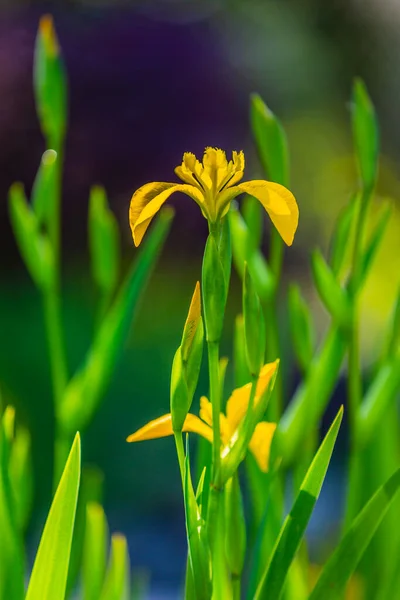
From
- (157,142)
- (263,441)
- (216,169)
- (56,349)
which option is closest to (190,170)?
(216,169)

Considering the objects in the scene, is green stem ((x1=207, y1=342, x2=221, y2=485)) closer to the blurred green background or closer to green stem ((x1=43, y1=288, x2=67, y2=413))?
green stem ((x1=43, y1=288, x2=67, y2=413))

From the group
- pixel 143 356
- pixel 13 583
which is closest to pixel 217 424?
pixel 13 583

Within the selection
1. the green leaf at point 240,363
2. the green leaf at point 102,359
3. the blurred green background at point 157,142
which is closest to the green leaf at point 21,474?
the green leaf at point 102,359

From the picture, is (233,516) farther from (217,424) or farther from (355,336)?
(355,336)

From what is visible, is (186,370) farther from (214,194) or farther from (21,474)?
(21,474)

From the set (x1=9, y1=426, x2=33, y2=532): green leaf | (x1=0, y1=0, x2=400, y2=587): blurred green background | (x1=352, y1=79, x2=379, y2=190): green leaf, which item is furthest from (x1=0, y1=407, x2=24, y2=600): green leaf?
(x1=0, y1=0, x2=400, y2=587): blurred green background

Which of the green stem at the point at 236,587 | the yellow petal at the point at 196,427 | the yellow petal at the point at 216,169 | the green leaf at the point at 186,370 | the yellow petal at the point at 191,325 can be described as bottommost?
the green stem at the point at 236,587

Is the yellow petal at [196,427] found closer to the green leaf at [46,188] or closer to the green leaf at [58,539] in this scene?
the green leaf at [58,539]
